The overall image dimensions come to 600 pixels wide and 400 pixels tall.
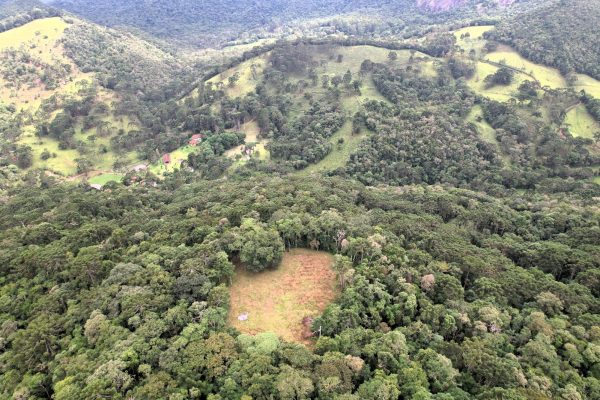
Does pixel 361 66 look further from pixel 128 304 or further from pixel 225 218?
pixel 128 304

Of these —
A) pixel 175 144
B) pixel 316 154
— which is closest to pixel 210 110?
pixel 175 144

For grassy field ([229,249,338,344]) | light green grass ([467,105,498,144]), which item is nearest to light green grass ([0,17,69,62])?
grassy field ([229,249,338,344])

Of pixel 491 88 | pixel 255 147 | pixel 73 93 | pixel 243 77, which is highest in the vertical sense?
pixel 491 88

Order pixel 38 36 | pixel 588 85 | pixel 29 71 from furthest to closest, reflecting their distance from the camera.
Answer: pixel 38 36, pixel 29 71, pixel 588 85

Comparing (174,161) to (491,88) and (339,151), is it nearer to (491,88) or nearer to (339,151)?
(339,151)

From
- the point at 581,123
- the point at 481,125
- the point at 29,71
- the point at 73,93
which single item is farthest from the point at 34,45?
the point at 581,123

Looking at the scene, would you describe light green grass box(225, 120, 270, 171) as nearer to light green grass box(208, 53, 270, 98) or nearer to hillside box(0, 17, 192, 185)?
light green grass box(208, 53, 270, 98)
